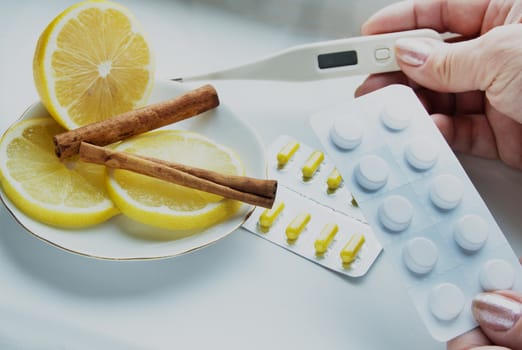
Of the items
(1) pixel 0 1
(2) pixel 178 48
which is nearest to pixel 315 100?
(2) pixel 178 48

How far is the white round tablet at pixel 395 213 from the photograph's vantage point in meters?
0.77

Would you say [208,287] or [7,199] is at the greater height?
[7,199]

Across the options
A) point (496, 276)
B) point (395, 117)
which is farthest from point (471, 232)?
point (395, 117)

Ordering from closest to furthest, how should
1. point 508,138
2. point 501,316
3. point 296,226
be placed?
point 501,316, point 296,226, point 508,138

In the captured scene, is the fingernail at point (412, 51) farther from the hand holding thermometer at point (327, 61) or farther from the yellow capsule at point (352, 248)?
the yellow capsule at point (352, 248)

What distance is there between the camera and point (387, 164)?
0.81 meters

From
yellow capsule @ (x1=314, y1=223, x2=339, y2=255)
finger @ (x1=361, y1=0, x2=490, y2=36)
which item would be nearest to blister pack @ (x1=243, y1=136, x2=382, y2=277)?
yellow capsule @ (x1=314, y1=223, x2=339, y2=255)

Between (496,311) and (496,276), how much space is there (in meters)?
0.04

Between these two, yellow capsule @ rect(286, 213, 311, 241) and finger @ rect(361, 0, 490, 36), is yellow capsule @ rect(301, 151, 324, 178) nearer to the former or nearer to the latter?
yellow capsule @ rect(286, 213, 311, 241)

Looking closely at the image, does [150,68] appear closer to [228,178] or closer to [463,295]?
[228,178]

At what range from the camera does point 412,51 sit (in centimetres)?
92

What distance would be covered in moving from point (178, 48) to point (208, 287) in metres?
0.38

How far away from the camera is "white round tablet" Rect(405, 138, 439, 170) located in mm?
812

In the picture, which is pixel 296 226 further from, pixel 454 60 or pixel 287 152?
pixel 454 60
